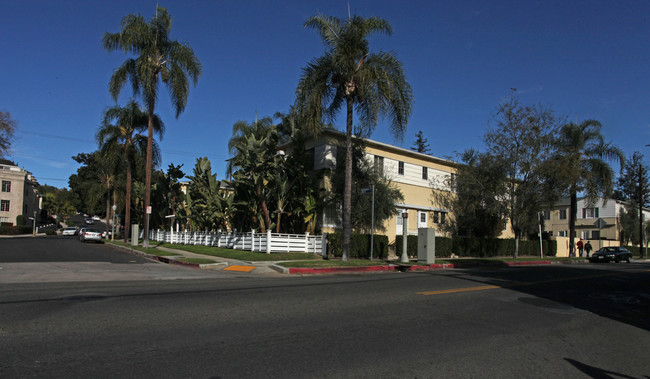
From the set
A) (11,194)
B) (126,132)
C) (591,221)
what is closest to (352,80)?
(126,132)

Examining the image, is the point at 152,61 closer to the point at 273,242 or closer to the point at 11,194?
the point at 273,242

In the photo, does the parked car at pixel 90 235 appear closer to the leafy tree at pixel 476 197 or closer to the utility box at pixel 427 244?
the leafy tree at pixel 476 197

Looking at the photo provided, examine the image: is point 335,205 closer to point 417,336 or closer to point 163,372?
point 417,336

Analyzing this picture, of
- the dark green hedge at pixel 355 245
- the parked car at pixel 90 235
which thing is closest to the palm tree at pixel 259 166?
the dark green hedge at pixel 355 245

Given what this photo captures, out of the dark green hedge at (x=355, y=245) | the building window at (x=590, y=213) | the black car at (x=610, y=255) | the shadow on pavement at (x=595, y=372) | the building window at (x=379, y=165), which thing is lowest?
the black car at (x=610, y=255)

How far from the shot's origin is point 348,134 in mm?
19750

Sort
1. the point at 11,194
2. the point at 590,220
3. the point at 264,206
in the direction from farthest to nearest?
the point at 11,194 → the point at 590,220 → the point at 264,206

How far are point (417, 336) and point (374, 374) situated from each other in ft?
6.22

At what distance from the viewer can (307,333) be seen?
625 cm

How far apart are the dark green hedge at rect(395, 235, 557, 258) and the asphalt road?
1556 centimetres

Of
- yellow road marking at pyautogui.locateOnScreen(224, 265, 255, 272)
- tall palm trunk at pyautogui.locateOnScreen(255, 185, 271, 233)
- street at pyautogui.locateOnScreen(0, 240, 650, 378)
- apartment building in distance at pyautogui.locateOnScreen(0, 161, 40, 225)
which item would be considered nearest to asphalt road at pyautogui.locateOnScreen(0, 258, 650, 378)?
street at pyautogui.locateOnScreen(0, 240, 650, 378)

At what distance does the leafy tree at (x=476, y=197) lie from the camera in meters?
31.2

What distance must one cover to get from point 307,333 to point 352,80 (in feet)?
49.0

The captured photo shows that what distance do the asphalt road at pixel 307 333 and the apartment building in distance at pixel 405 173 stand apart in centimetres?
1684
